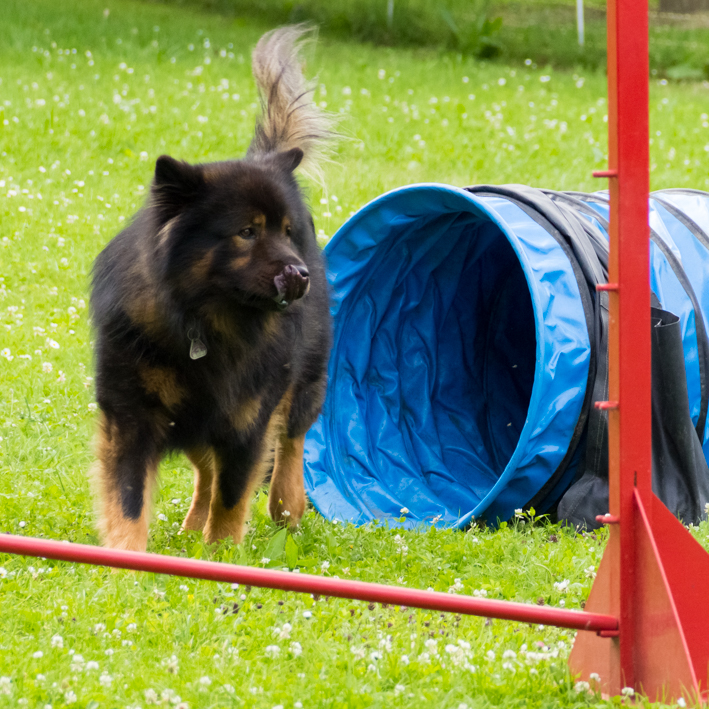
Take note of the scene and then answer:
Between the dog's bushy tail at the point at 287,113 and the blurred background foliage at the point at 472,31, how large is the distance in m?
12.6

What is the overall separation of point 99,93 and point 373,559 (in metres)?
9.54

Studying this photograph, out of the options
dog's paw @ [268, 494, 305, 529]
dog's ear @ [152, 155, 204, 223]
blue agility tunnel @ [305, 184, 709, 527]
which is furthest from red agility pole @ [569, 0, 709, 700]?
dog's paw @ [268, 494, 305, 529]

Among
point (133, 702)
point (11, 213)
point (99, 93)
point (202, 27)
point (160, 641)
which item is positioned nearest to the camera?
point (133, 702)

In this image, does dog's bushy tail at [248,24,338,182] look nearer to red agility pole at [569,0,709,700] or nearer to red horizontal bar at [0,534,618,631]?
red agility pole at [569,0,709,700]

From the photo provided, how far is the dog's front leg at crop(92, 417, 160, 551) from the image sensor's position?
3977 millimetres

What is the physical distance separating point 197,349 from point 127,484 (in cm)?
64

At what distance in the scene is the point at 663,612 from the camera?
276 centimetres

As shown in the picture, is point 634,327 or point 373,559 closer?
point 634,327

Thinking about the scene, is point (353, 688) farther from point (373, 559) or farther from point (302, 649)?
point (373, 559)

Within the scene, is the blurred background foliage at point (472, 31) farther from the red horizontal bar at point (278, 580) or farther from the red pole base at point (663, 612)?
the red horizontal bar at point (278, 580)

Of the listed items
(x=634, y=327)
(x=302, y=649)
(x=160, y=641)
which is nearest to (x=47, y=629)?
(x=160, y=641)

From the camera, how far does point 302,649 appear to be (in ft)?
10.4

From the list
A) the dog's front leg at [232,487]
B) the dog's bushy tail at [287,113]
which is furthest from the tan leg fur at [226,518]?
the dog's bushy tail at [287,113]

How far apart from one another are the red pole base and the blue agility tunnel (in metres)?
1.84
